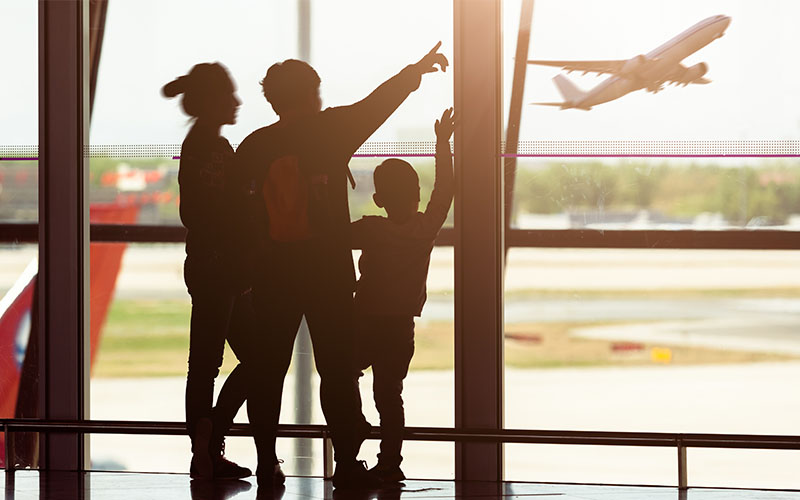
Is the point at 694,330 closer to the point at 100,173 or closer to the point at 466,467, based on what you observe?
the point at 466,467

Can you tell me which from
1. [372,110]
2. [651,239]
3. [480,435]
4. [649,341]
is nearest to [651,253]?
[651,239]

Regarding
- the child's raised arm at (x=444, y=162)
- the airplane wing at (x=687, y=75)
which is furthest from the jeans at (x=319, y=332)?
the airplane wing at (x=687, y=75)

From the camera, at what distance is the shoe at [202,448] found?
3.91m

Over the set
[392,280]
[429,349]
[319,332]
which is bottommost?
[429,349]

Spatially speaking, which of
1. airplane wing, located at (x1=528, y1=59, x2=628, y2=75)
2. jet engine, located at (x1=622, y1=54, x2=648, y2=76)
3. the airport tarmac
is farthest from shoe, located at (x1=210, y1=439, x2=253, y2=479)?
jet engine, located at (x1=622, y1=54, x2=648, y2=76)

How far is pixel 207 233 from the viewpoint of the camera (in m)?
3.85

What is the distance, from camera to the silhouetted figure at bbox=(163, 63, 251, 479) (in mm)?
3854

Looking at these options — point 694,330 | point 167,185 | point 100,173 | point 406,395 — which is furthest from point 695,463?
point 100,173

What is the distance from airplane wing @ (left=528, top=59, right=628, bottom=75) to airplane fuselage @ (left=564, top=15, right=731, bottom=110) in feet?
0.13

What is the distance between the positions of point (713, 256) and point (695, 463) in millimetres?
890

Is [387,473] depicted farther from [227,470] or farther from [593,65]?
[593,65]

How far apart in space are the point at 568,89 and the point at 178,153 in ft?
5.76

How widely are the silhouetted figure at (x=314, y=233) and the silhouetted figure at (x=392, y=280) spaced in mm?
164

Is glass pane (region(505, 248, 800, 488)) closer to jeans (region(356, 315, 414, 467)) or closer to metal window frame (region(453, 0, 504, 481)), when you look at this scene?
metal window frame (region(453, 0, 504, 481))
